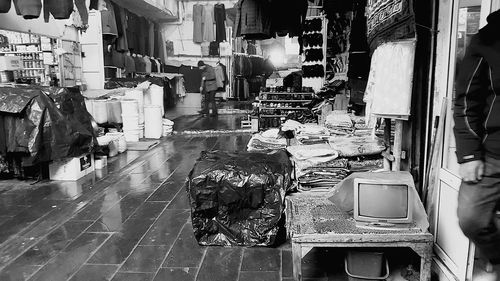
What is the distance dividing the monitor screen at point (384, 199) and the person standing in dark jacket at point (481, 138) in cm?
54

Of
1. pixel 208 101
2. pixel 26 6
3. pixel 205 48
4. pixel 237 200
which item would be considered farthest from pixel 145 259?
pixel 205 48

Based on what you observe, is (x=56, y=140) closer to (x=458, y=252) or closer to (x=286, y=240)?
(x=286, y=240)

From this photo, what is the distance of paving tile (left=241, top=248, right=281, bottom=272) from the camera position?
2.77 meters

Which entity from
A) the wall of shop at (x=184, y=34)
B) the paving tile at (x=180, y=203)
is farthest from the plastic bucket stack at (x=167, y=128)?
the wall of shop at (x=184, y=34)

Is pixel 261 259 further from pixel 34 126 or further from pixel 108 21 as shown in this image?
pixel 108 21

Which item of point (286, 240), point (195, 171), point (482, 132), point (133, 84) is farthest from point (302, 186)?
point (133, 84)

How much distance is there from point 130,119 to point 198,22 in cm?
636

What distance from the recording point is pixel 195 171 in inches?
121

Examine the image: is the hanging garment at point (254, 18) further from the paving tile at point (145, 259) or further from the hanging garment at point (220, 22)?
the hanging garment at point (220, 22)

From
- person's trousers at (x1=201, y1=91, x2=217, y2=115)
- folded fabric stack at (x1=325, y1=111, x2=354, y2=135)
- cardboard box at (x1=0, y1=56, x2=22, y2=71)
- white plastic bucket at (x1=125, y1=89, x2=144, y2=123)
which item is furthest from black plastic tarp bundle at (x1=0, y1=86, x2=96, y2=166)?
person's trousers at (x1=201, y1=91, x2=217, y2=115)

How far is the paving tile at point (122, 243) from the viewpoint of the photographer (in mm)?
2938

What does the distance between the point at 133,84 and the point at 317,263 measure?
7.09 meters

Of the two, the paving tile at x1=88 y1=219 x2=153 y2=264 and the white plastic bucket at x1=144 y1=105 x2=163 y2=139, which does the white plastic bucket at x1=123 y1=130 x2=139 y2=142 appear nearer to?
the white plastic bucket at x1=144 y1=105 x2=163 y2=139

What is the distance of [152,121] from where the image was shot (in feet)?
27.0
